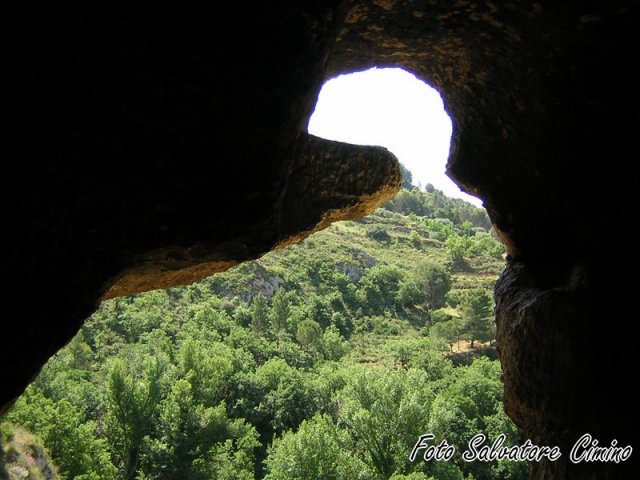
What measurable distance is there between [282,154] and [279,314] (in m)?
62.9

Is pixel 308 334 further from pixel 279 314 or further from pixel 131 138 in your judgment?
pixel 131 138

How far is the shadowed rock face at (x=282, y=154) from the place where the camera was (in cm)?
271

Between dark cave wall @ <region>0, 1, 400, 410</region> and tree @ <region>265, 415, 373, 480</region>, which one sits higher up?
dark cave wall @ <region>0, 1, 400, 410</region>

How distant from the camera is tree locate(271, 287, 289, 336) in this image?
6481 cm

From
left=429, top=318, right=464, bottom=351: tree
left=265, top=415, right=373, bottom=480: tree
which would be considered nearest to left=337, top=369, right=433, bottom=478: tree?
left=265, top=415, right=373, bottom=480: tree

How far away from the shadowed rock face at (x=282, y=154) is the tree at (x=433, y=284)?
79.3 m

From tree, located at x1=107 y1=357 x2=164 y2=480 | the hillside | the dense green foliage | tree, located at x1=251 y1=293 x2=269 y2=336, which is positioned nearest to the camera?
the hillside

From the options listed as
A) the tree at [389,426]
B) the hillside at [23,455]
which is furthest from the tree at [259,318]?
the hillside at [23,455]

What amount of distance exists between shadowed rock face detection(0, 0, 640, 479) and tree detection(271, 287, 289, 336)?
6045cm

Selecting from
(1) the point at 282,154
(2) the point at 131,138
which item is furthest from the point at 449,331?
(2) the point at 131,138

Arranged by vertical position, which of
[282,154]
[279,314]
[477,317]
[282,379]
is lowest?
[279,314]

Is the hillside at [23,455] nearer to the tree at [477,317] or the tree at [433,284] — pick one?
the tree at [477,317]

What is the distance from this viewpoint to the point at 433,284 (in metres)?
82.6

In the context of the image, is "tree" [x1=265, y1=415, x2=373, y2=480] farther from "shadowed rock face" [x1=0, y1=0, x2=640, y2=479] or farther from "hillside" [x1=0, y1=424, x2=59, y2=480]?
"shadowed rock face" [x1=0, y1=0, x2=640, y2=479]
